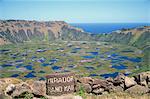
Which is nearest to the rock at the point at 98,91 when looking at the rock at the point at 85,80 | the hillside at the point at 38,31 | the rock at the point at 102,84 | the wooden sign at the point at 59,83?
the rock at the point at 102,84

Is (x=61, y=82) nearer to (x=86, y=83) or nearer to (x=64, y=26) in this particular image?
(x=86, y=83)

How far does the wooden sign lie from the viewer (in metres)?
7.12

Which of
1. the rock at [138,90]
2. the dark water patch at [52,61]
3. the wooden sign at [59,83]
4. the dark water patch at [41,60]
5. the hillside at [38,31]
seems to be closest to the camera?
the wooden sign at [59,83]

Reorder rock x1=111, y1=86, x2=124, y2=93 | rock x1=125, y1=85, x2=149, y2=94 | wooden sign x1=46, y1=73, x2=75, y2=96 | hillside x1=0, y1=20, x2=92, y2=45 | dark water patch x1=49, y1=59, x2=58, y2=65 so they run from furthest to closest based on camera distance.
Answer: hillside x1=0, y1=20, x2=92, y2=45, dark water patch x1=49, y1=59, x2=58, y2=65, rock x1=111, y1=86, x2=124, y2=93, rock x1=125, y1=85, x2=149, y2=94, wooden sign x1=46, y1=73, x2=75, y2=96

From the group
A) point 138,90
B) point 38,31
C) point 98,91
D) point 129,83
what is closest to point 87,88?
point 98,91

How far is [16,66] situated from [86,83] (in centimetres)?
5299

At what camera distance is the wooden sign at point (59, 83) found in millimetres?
7118

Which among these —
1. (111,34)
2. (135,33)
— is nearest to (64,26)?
(111,34)

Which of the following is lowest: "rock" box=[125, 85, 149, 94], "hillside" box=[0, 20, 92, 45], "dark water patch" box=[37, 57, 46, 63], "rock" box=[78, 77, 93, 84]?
"dark water patch" box=[37, 57, 46, 63]

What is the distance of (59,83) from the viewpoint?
23.4ft

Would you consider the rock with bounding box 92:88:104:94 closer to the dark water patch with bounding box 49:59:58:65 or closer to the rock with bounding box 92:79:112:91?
the rock with bounding box 92:79:112:91

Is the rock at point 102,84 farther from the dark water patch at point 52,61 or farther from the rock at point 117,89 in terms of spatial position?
the dark water patch at point 52,61

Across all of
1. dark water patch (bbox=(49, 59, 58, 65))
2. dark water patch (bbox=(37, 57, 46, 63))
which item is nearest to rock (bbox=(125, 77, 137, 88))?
dark water patch (bbox=(49, 59, 58, 65))

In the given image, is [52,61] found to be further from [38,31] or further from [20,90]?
[20,90]
